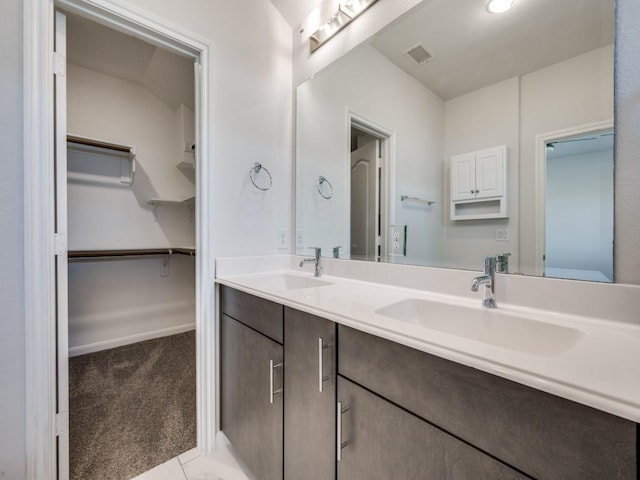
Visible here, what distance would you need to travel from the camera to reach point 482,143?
1050 millimetres

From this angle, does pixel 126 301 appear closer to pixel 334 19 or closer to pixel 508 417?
pixel 334 19

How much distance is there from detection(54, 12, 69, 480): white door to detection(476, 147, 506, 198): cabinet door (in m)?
1.68

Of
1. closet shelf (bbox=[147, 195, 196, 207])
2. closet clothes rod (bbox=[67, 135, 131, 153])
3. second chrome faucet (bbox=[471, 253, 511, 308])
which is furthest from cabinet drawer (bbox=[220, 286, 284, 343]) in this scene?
closet clothes rod (bbox=[67, 135, 131, 153])

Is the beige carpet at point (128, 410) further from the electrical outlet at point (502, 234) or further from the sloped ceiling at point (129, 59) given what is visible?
the sloped ceiling at point (129, 59)

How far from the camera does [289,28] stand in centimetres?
178

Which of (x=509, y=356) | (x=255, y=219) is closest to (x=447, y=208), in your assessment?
(x=509, y=356)

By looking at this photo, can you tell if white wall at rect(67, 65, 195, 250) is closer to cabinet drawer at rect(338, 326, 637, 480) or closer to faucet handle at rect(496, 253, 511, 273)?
cabinet drawer at rect(338, 326, 637, 480)

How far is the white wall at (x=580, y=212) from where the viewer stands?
77cm

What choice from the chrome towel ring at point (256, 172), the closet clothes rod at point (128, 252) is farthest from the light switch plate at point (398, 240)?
the closet clothes rod at point (128, 252)

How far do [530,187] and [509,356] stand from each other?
27.2 inches

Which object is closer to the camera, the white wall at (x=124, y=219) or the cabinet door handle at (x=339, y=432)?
the cabinet door handle at (x=339, y=432)

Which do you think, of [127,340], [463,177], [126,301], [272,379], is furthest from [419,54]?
[127,340]

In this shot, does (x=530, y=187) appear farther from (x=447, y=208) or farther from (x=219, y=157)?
(x=219, y=157)

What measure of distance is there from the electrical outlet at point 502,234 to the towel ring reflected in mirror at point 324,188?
92 centimetres
